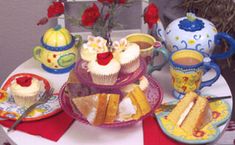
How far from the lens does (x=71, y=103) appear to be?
991 mm

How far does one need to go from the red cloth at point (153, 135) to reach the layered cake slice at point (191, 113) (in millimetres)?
37

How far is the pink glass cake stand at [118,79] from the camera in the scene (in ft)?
3.00

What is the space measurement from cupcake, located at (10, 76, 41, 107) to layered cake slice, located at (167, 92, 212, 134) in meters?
0.31

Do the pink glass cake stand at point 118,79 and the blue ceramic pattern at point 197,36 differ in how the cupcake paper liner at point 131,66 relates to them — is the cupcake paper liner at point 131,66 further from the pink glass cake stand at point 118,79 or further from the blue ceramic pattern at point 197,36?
the blue ceramic pattern at point 197,36

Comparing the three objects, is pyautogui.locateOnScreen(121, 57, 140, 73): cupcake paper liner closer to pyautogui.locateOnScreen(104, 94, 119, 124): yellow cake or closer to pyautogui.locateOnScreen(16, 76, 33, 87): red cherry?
pyautogui.locateOnScreen(104, 94, 119, 124): yellow cake

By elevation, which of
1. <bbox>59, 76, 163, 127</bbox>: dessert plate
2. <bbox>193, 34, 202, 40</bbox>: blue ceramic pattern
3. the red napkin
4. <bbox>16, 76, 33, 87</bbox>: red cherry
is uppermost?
<bbox>193, 34, 202, 40</bbox>: blue ceramic pattern

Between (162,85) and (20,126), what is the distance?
362 millimetres

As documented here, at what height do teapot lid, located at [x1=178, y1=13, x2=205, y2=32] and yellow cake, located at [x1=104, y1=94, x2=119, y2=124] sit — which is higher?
teapot lid, located at [x1=178, y1=13, x2=205, y2=32]

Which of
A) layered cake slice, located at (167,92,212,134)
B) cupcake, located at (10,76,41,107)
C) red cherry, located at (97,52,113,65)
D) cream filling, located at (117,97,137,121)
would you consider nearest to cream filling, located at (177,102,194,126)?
layered cake slice, located at (167,92,212,134)

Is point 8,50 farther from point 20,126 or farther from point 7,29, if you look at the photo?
point 20,126

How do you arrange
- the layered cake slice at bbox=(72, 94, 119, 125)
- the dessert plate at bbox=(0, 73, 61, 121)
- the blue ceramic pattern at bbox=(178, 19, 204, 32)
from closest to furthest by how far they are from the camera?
1. the layered cake slice at bbox=(72, 94, 119, 125)
2. the dessert plate at bbox=(0, 73, 61, 121)
3. the blue ceramic pattern at bbox=(178, 19, 204, 32)


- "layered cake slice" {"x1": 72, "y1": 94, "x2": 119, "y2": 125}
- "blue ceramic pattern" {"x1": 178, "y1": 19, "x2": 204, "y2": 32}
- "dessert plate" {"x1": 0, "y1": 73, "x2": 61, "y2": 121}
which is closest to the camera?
"layered cake slice" {"x1": 72, "y1": 94, "x2": 119, "y2": 125}

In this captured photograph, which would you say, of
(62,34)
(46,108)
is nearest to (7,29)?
(62,34)

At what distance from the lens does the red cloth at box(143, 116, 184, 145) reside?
92 cm
